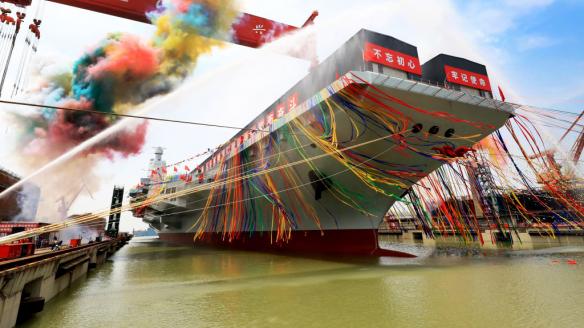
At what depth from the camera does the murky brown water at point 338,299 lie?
457 centimetres

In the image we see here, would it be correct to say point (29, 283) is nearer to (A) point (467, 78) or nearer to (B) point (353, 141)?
(B) point (353, 141)

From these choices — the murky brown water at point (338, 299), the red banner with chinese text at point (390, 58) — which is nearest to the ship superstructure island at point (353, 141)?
the red banner with chinese text at point (390, 58)

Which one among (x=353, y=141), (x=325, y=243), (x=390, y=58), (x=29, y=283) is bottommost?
(x=29, y=283)

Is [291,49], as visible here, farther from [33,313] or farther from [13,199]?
[13,199]

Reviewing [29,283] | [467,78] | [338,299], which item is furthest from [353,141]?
[29,283]

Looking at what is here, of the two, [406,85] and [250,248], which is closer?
[406,85]

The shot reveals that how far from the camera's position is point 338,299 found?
19.1 feet

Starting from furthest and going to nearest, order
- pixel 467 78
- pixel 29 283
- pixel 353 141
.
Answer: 1. pixel 467 78
2. pixel 353 141
3. pixel 29 283

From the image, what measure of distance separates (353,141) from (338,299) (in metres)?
6.15

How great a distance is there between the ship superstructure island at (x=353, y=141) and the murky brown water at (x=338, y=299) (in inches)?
103

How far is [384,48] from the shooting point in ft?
31.8

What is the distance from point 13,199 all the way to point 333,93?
29.4 metres

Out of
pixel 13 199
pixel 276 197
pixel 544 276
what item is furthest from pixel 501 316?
pixel 13 199

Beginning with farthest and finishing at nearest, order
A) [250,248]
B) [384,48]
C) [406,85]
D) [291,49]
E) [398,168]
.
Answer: [250,248]
[291,49]
[398,168]
[384,48]
[406,85]
